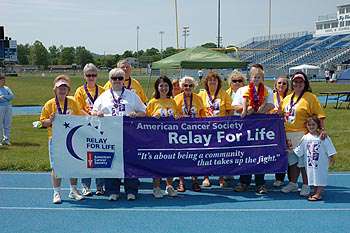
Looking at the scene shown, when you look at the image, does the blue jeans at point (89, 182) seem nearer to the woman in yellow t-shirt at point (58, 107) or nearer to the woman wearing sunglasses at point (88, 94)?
the woman wearing sunglasses at point (88, 94)

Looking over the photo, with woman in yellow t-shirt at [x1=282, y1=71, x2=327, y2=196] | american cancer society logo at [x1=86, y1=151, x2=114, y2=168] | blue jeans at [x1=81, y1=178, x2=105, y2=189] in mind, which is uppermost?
woman in yellow t-shirt at [x1=282, y1=71, x2=327, y2=196]

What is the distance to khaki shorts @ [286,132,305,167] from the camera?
7.93m

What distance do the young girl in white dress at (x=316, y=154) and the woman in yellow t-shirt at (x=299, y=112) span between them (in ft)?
0.32

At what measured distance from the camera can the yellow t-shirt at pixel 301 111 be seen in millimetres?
7750

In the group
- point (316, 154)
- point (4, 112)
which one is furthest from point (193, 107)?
point (4, 112)

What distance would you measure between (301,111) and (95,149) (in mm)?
3230

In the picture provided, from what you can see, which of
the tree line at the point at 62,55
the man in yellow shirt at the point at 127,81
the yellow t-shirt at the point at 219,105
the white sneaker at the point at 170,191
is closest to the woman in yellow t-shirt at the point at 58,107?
the man in yellow shirt at the point at 127,81

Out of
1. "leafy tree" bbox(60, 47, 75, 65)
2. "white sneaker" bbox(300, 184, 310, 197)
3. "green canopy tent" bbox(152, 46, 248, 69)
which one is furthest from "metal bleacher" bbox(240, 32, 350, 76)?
"white sneaker" bbox(300, 184, 310, 197)

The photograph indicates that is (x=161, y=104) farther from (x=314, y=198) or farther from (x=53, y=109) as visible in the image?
(x=314, y=198)

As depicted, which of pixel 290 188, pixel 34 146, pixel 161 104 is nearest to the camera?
pixel 161 104

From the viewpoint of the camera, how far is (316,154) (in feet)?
25.0

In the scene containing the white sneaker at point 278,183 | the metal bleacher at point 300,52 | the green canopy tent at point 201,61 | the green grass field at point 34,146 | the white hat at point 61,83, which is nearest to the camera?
the white hat at point 61,83

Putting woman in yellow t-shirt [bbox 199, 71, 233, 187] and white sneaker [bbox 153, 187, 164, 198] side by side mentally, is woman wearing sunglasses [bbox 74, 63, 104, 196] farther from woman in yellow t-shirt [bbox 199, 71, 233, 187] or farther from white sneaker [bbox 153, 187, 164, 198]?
woman in yellow t-shirt [bbox 199, 71, 233, 187]

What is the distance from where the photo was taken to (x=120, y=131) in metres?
7.79
